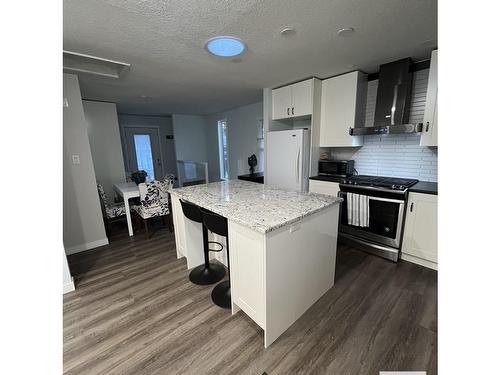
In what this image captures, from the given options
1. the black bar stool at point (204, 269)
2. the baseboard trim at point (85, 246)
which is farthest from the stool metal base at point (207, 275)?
the baseboard trim at point (85, 246)

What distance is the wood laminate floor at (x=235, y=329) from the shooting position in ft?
4.49

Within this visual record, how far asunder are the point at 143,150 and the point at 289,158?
4.93m

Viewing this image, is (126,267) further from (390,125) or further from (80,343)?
(390,125)

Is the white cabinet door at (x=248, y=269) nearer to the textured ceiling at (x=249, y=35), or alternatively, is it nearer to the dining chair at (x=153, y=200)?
the textured ceiling at (x=249, y=35)

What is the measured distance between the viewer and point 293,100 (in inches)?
128

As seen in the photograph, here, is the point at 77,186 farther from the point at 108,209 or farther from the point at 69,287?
the point at 69,287

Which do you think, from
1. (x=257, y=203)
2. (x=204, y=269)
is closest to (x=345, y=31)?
(x=257, y=203)

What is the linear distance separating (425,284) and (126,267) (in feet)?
10.4

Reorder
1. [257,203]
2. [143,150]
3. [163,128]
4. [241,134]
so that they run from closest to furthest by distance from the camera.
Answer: [257,203]
[241,134]
[143,150]
[163,128]

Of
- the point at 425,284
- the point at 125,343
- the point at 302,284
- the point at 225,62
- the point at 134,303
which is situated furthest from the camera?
the point at 225,62

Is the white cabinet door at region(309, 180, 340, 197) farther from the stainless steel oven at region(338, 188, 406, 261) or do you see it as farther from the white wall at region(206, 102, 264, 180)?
the white wall at region(206, 102, 264, 180)
